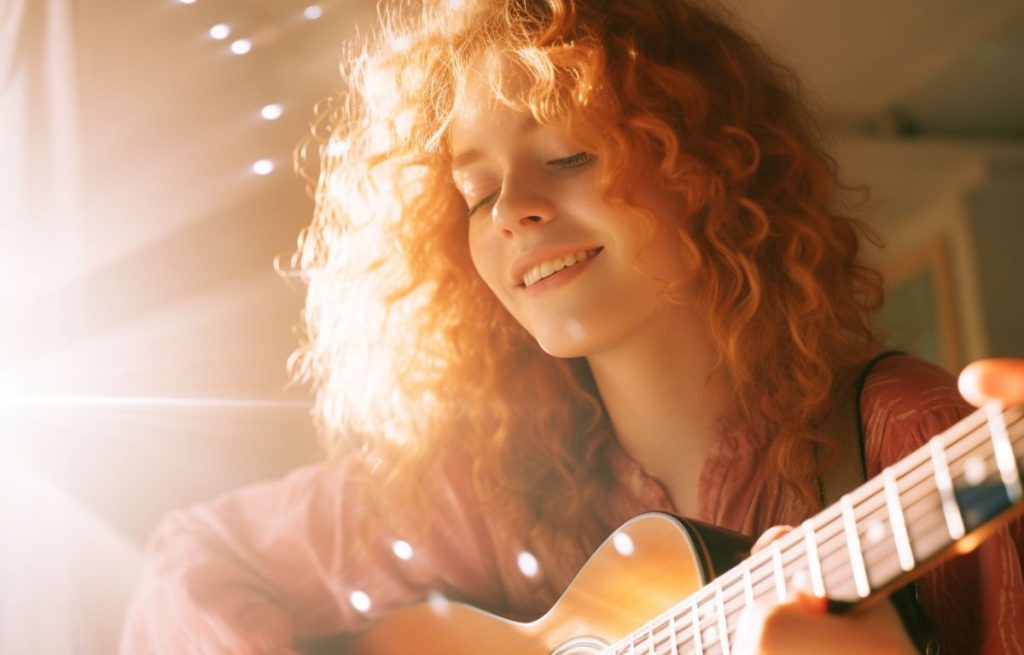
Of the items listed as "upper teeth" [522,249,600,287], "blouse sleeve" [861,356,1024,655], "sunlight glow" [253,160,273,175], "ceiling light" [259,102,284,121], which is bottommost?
"blouse sleeve" [861,356,1024,655]

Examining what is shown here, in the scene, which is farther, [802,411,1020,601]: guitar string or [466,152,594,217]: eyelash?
[466,152,594,217]: eyelash

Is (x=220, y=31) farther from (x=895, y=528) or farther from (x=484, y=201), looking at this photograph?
(x=895, y=528)

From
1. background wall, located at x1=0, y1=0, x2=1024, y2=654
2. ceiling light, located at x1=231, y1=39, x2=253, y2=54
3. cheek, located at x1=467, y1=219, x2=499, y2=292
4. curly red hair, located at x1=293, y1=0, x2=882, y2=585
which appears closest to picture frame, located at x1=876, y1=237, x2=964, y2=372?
background wall, located at x1=0, y1=0, x2=1024, y2=654

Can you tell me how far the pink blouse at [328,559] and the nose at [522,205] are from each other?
224mm

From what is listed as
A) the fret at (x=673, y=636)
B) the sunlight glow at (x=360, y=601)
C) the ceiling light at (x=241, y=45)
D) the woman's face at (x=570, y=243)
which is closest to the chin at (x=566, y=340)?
the woman's face at (x=570, y=243)

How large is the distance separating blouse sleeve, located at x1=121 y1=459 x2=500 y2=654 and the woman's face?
10.5 inches

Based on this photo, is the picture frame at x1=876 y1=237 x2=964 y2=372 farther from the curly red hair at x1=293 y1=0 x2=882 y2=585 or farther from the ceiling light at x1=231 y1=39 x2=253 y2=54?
the ceiling light at x1=231 y1=39 x2=253 y2=54

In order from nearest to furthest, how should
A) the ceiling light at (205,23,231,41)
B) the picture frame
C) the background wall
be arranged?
the background wall
the ceiling light at (205,23,231,41)
the picture frame

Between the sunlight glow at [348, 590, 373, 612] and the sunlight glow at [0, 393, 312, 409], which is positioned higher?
the sunlight glow at [0, 393, 312, 409]

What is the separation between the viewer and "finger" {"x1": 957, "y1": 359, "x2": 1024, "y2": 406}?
1.17 feet

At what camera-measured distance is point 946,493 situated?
14.5 inches

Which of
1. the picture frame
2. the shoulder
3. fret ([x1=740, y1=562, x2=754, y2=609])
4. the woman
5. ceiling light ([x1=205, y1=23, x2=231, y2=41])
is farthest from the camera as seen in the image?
the picture frame

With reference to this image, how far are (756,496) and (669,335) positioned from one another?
0.14 meters

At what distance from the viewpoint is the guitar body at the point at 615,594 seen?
534mm
